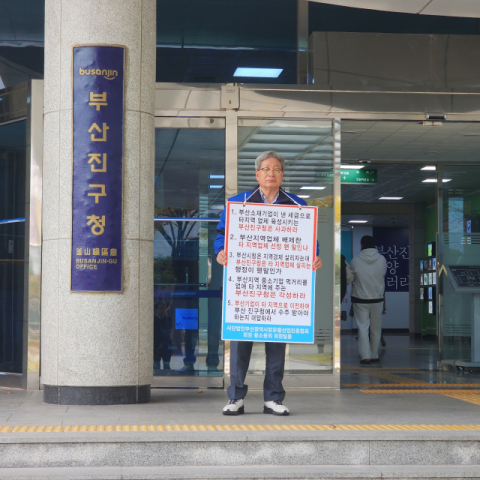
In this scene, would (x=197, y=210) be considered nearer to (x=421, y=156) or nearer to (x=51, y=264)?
(x=51, y=264)

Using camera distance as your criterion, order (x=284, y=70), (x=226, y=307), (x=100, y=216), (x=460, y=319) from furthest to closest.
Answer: (x=460, y=319), (x=284, y=70), (x=100, y=216), (x=226, y=307)

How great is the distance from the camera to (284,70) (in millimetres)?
7734

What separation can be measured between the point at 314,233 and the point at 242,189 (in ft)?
7.37

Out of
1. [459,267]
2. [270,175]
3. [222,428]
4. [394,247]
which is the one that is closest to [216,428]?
[222,428]

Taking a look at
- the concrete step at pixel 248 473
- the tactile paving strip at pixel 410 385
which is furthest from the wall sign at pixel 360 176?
the concrete step at pixel 248 473

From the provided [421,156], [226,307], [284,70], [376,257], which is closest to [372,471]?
[226,307]

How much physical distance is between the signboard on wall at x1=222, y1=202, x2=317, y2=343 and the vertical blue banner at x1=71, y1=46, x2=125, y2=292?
1148 mm

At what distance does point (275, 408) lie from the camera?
16.9 feet

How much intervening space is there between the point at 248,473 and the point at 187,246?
11.8ft

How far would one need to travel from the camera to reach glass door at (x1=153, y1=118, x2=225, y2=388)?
23.7ft

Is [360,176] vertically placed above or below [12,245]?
above

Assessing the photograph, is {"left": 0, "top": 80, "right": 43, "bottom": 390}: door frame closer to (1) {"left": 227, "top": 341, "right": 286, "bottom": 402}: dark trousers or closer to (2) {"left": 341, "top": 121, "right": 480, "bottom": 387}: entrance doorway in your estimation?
(1) {"left": 227, "top": 341, "right": 286, "bottom": 402}: dark trousers

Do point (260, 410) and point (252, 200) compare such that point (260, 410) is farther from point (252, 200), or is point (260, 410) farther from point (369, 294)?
point (369, 294)

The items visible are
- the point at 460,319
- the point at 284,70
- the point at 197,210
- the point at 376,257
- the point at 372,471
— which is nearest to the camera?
the point at 372,471
